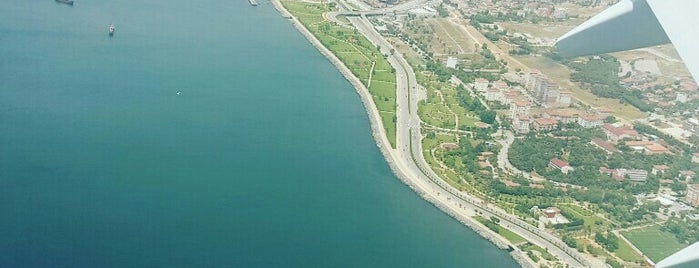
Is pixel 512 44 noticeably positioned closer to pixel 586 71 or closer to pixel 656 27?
pixel 586 71

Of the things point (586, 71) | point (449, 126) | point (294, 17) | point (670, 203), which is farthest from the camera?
point (294, 17)

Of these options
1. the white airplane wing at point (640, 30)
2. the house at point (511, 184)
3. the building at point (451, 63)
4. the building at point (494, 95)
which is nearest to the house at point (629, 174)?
the house at point (511, 184)

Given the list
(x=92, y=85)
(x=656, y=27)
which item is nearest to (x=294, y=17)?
(x=92, y=85)

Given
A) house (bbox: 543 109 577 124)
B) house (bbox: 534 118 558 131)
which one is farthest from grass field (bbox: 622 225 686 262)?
house (bbox: 543 109 577 124)

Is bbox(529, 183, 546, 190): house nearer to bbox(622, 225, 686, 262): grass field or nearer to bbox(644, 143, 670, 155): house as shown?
bbox(622, 225, 686, 262): grass field

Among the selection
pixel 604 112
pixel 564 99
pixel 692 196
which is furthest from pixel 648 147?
pixel 564 99

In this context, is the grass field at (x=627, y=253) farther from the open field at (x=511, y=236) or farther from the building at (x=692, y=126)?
the building at (x=692, y=126)
